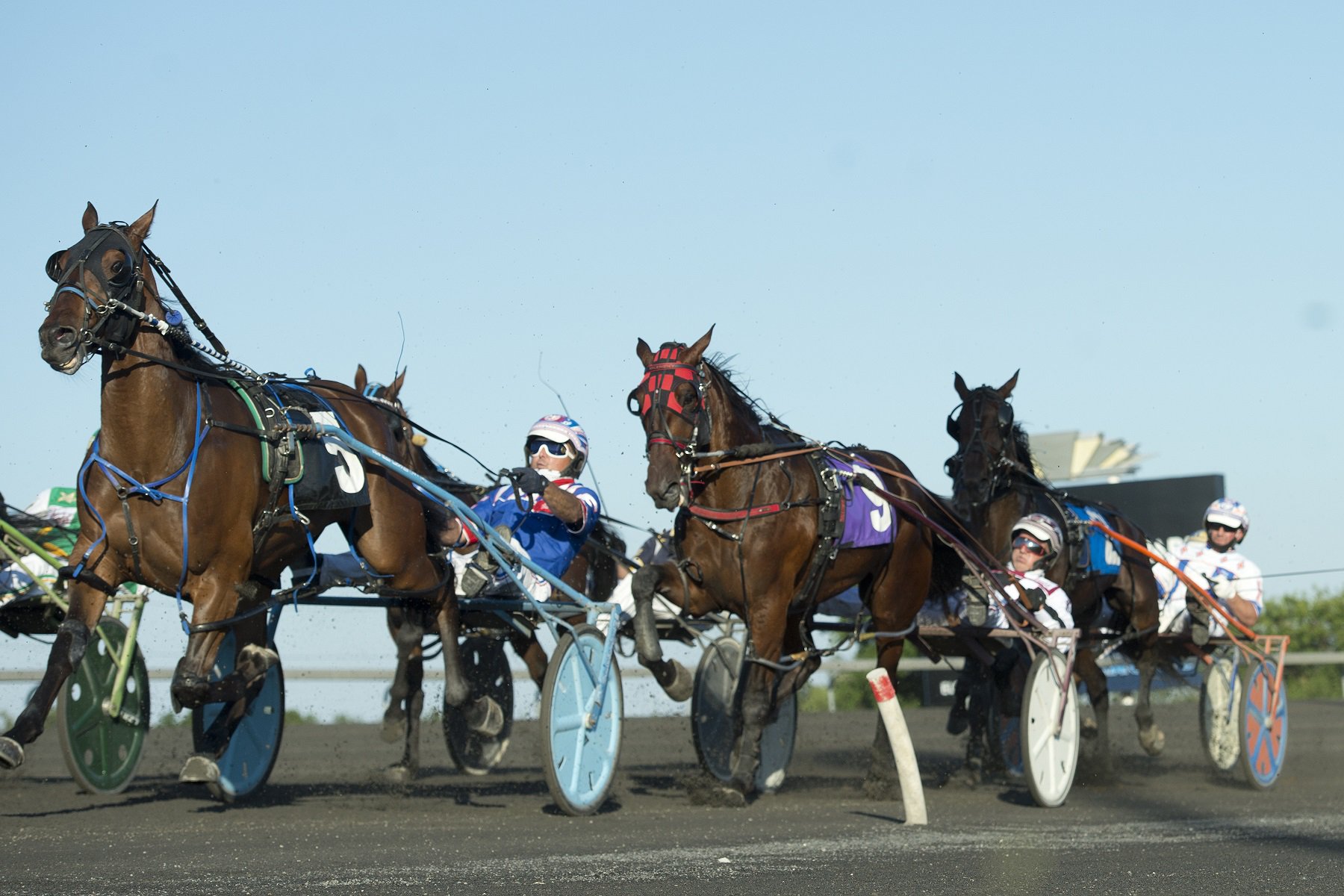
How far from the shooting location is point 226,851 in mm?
6504

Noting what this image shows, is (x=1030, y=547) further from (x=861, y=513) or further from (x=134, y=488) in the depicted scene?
(x=134, y=488)

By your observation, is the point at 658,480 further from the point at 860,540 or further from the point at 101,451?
the point at 101,451

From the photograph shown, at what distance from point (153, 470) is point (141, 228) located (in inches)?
40.4

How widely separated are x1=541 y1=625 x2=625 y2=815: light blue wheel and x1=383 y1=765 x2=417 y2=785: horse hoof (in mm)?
2194

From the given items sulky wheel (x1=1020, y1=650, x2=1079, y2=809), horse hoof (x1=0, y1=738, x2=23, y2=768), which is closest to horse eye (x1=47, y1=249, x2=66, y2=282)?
horse hoof (x1=0, y1=738, x2=23, y2=768)

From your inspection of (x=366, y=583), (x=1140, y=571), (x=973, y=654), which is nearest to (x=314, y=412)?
(x=366, y=583)

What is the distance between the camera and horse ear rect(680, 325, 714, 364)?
8.64 metres

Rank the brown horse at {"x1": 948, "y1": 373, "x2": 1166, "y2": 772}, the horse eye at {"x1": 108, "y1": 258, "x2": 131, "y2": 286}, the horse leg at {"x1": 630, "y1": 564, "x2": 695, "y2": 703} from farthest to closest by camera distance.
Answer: the brown horse at {"x1": 948, "y1": 373, "x2": 1166, "y2": 772} < the horse leg at {"x1": 630, "y1": 564, "x2": 695, "y2": 703} < the horse eye at {"x1": 108, "y1": 258, "x2": 131, "y2": 286}

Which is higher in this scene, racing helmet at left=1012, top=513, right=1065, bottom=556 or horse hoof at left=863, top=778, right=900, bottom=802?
racing helmet at left=1012, top=513, right=1065, bottom=556

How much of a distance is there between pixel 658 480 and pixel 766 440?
1007 mm

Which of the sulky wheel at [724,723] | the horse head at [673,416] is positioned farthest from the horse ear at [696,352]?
the sulky wheel at [724,723]

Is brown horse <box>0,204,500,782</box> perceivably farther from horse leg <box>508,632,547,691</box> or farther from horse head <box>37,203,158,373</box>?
horse leg <box>508,632,547,691</box>

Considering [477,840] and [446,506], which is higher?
[446,506]

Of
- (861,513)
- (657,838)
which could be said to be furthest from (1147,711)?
(657,838)
